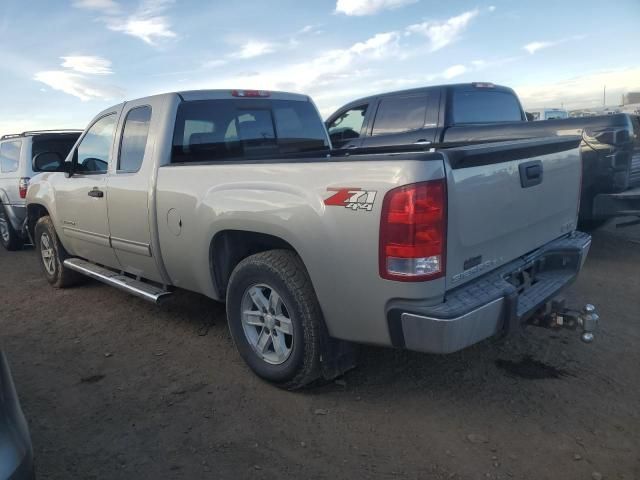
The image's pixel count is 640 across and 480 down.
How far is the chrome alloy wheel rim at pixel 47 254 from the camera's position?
602 centimetres

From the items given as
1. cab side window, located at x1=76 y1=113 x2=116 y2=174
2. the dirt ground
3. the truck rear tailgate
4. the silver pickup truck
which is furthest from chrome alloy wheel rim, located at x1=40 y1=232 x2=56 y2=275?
the truck rear tailgate

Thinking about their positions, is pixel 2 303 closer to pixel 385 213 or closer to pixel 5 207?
pixel 5 207

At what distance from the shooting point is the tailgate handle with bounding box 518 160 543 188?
10.1ft

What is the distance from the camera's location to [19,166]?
8367mm

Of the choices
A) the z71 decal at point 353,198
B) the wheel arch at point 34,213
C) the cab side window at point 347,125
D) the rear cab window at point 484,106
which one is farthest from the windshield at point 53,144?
the z71 decal at point 353,198

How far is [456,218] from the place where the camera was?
2611mm

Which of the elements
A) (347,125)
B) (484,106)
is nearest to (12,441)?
(484,106)

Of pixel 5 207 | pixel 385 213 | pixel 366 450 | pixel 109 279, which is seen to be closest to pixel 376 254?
pixel 385 213

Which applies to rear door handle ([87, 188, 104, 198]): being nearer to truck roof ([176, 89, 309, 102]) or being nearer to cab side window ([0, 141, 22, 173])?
truck roof ([176, 89, 309, 102])

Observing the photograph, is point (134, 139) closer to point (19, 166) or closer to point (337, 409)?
point (337, 409)

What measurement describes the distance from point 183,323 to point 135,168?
144cm

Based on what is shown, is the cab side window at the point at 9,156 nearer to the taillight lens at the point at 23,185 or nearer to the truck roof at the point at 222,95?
the taillight lens at the point at 23,185

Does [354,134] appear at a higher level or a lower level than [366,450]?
higher

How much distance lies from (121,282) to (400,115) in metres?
4.74
